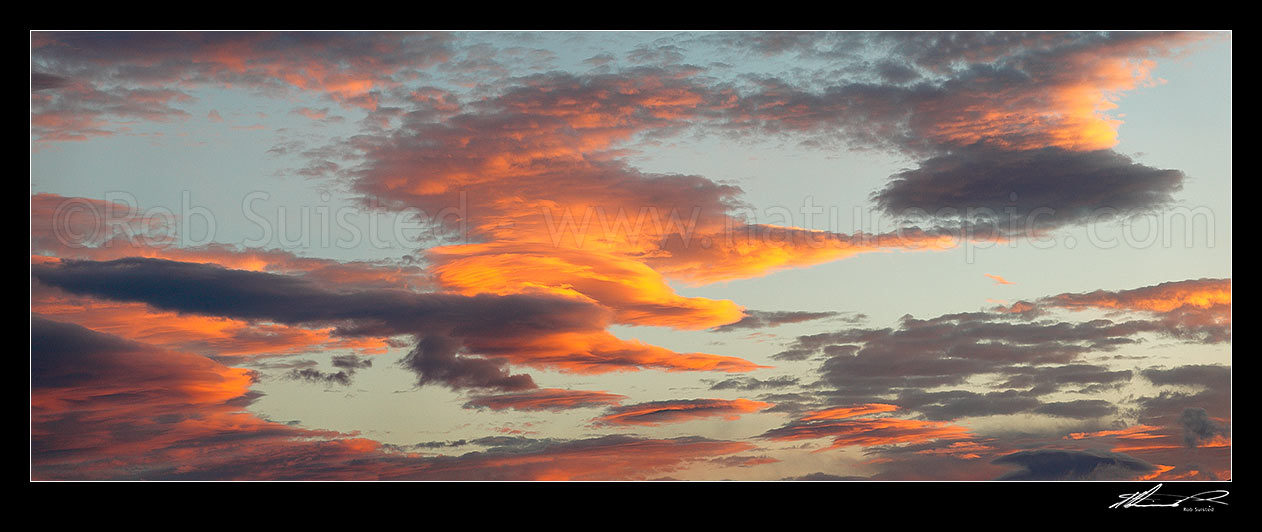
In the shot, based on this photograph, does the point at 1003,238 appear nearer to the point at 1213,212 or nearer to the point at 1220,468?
the point at 1213,212

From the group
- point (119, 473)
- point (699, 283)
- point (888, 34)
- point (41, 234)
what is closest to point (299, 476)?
point (119, 473)

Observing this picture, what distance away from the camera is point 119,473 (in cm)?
1606

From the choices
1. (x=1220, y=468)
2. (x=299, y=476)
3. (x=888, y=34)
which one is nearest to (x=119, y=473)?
(x=299, y=476)

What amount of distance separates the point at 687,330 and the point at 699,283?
74 centimetres

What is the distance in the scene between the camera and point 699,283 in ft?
A: 53.6

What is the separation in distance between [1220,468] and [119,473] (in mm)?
16218

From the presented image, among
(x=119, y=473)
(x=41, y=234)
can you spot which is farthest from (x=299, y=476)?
(x=41, y=234)

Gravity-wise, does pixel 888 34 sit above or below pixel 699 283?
above
